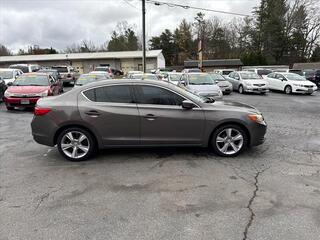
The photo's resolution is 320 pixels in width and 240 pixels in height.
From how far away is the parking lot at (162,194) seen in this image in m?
3.41

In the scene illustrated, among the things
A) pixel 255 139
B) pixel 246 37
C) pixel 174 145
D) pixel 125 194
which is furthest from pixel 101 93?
pixel 246 37

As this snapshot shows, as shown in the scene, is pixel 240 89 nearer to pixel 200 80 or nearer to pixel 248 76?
pixel 248 76

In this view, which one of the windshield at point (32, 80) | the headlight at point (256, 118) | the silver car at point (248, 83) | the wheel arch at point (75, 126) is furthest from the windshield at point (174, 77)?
the wheel arch at point (75, 126)

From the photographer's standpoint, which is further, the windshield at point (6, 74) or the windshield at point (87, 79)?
the windshield at point (6, 74)

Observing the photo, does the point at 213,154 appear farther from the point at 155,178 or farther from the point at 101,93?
the point at 101,93

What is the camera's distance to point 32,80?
44.2 ft

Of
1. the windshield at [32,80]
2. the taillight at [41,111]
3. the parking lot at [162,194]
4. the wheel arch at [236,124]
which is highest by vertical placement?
the windshield at [32,80]

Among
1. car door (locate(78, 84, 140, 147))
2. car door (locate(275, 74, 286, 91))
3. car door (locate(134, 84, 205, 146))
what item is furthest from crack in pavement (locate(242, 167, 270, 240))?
car door (locate(275, 74, 286, 91))

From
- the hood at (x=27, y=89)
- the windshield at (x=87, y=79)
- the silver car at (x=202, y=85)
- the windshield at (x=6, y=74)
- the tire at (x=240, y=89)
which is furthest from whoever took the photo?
the tire at (x=240, y=89)

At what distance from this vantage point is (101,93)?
5.84m

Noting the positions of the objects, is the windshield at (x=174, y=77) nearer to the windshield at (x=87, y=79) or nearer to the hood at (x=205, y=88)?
the hood at (x=205, y=88)

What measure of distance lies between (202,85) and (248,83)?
236 inches

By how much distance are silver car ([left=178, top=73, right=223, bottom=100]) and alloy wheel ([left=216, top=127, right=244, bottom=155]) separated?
7.75 metres

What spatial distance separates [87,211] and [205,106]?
3068 mm
